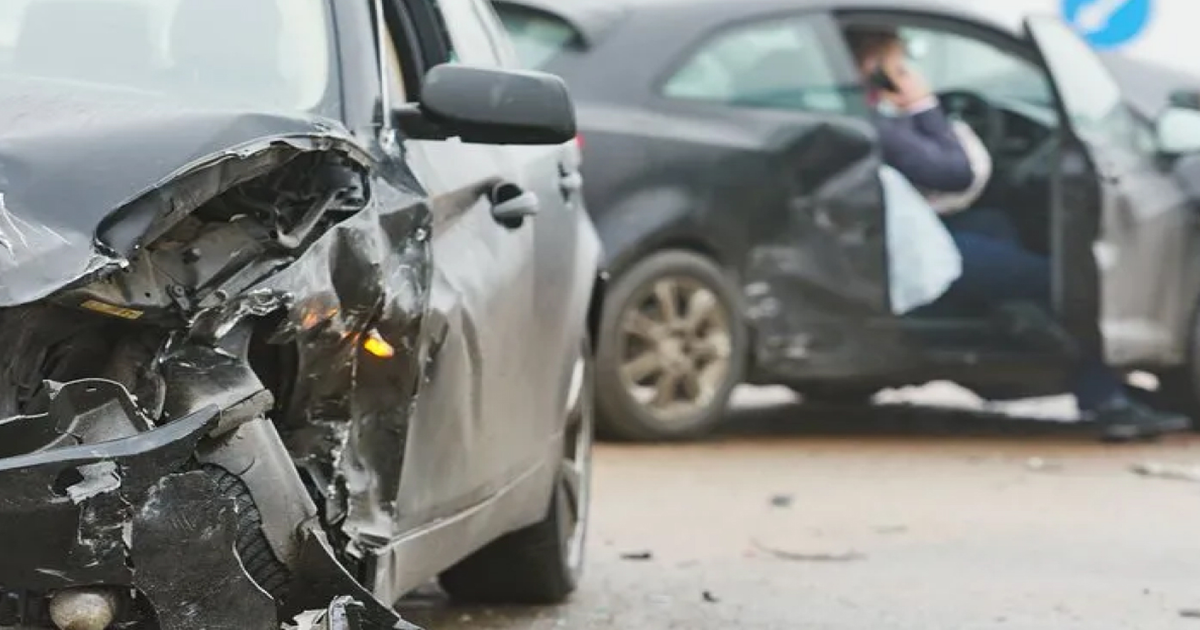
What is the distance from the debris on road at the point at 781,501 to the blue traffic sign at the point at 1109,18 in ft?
26.6

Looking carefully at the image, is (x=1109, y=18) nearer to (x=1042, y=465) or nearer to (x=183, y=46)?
(x=1042, y=465)

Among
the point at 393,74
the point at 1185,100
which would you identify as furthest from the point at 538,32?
the point at 393,74

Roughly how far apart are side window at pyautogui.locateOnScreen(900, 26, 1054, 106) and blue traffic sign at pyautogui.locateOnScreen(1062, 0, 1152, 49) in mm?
5743

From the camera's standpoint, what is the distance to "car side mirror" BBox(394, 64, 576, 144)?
485cm

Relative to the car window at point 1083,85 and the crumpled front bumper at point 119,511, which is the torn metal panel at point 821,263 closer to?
the car window at point 1083,85

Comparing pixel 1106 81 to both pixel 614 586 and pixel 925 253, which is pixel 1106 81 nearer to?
pixel 925 253

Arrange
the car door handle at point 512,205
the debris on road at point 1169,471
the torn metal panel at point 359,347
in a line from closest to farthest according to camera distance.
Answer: the torn metal panel at point 359,347 → the car door handle at point 512,205 → the debris on road at point 1169,471

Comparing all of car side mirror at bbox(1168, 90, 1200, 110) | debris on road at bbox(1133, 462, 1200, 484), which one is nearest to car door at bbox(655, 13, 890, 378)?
debris on road at bbox(1133, 462, 1200, 484)

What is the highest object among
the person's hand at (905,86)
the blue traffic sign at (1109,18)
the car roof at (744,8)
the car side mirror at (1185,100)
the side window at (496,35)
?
the side window at (496,35)

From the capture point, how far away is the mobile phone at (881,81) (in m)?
10.7

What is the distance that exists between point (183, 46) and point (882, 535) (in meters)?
3.99

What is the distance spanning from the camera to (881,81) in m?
10.7

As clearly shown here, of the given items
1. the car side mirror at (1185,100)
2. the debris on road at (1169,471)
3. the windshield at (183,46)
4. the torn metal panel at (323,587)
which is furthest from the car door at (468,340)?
the car side mirror at (1185,100)

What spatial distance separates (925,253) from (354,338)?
667 centimetres
